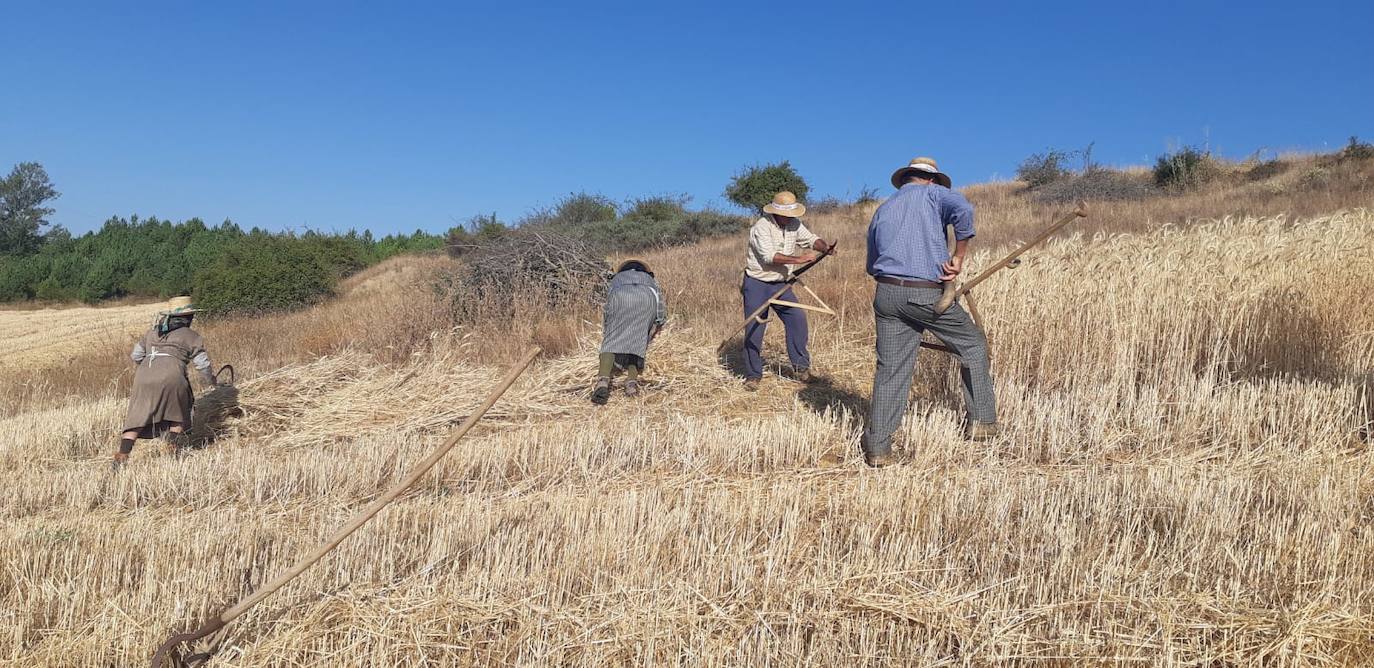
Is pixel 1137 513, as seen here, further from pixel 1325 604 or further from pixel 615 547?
pixel 615 547

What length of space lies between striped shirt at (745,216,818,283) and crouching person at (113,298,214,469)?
4.74 m

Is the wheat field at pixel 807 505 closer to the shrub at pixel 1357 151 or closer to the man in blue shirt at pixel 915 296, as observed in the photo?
the man in blue shirt at pixel 915 296

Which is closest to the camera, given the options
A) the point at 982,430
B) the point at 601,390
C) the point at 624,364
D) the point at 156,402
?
A: the point at 982,430

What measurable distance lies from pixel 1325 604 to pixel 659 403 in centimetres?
509

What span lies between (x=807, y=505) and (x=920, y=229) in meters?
1.87

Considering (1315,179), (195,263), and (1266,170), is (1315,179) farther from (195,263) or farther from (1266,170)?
(195,263)

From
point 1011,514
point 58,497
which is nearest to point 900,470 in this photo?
point 1011,514

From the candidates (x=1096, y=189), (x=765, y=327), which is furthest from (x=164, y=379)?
(x=1096, y=189)

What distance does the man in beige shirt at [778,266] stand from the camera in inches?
275

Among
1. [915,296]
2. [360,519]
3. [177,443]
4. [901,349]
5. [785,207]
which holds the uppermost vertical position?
[785,207]

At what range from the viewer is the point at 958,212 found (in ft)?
15.7

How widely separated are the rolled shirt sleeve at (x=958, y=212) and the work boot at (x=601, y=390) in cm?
345

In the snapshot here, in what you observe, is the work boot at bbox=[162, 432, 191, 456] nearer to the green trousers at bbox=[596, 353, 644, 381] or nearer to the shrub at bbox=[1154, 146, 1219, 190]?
the green trousers at bbox=[596, 353, 644, 381]

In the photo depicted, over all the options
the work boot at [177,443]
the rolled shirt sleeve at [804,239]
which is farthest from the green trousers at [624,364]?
the work boot at [177,443]
